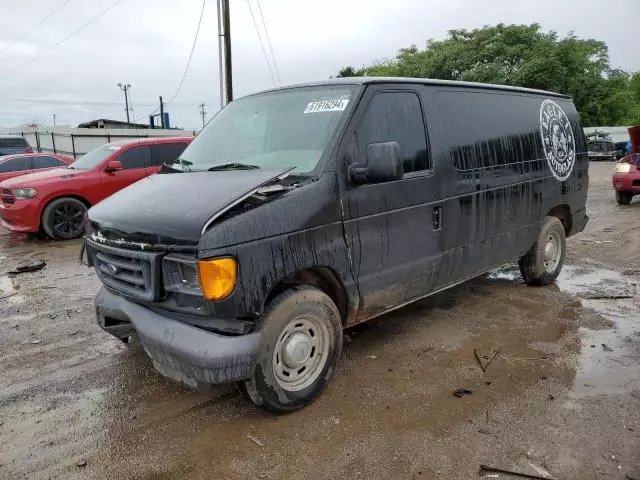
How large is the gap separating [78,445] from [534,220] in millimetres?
4623

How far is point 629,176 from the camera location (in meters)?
11.7

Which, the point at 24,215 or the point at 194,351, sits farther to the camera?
the point at 24,215

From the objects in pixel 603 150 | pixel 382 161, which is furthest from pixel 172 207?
pixel 603 150

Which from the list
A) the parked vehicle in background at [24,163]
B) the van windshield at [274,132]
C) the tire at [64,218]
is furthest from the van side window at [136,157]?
the van windshield at [274,132]

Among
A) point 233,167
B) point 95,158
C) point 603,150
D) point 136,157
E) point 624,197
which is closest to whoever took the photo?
point 233,167

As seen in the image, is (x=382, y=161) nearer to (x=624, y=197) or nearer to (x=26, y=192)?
(x=26, y=192)

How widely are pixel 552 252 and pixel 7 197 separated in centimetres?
906

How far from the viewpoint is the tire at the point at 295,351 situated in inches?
117

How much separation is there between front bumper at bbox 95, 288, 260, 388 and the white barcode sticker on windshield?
166 cm

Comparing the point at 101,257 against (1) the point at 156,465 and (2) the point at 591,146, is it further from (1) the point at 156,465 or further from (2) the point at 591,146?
(2) the point at 591,146

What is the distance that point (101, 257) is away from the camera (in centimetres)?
343

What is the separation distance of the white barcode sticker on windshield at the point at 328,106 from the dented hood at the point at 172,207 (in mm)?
588

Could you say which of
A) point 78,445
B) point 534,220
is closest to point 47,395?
point 78,445

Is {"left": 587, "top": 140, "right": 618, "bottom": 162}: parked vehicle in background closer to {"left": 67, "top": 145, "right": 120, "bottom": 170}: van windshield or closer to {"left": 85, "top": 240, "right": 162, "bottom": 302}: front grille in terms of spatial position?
{"left": 67, "top": 145, "right": 120, "bottom": 170}: van windshield
